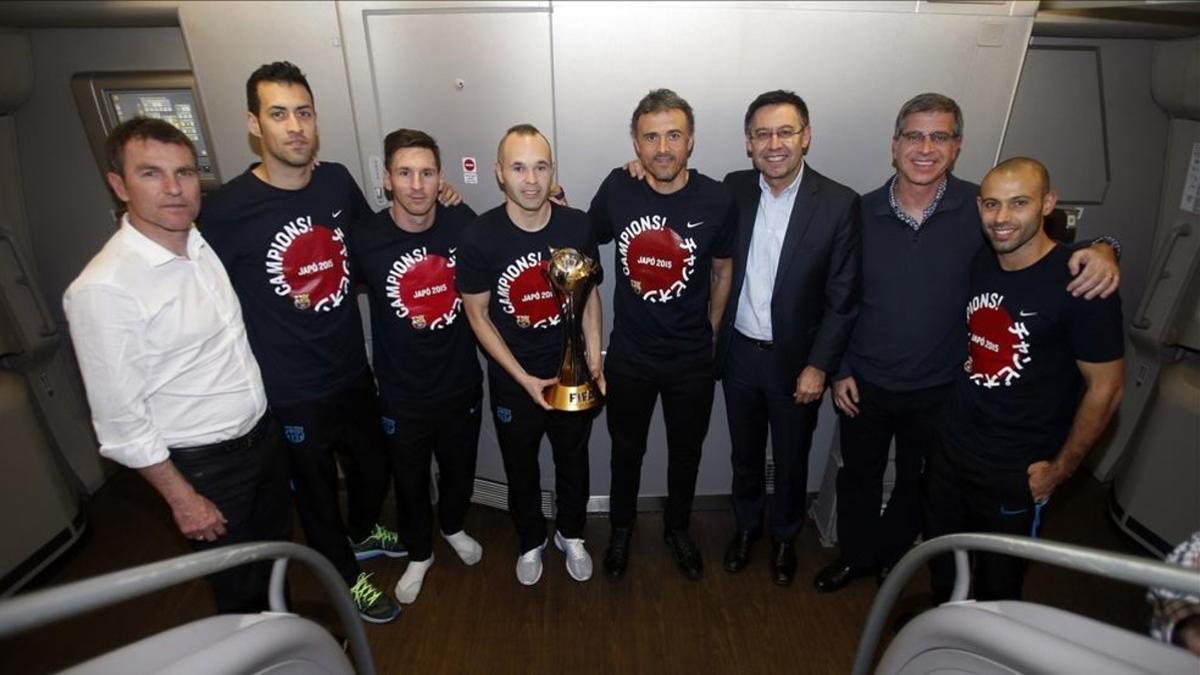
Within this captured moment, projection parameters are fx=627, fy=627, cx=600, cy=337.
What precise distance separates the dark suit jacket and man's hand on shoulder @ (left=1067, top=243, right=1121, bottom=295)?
72cm

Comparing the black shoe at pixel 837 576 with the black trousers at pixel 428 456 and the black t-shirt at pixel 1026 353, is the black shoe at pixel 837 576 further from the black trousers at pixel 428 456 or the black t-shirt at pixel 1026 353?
the black trousers at pixel 428 456

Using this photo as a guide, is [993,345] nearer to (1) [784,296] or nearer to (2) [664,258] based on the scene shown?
(1) [784,296]

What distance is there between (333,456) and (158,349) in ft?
3.02

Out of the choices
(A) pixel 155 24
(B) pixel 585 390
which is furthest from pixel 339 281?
(A) pixel 155 24

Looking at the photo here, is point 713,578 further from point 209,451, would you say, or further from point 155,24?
point 155,24

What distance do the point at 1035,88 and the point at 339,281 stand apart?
146 inches

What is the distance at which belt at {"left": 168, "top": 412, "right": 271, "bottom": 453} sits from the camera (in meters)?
2.03

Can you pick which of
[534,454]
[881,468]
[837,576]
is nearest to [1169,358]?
[881,468]

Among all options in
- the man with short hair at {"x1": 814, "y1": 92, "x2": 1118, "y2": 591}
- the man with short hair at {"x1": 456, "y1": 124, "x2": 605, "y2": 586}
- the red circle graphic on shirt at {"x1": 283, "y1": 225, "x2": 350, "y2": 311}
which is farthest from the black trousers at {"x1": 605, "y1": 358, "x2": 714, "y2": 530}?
the red circle graphic on shirt at {"x1": 283, "y1": 225, "x2": 350, "y2": 311}

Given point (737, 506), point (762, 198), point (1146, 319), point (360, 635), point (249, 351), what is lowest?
point (737, 506)

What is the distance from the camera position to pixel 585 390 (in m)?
2.49

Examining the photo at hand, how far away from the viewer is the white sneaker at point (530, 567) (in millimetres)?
3062

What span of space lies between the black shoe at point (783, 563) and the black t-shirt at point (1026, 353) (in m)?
1.07

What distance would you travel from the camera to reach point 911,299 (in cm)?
242
